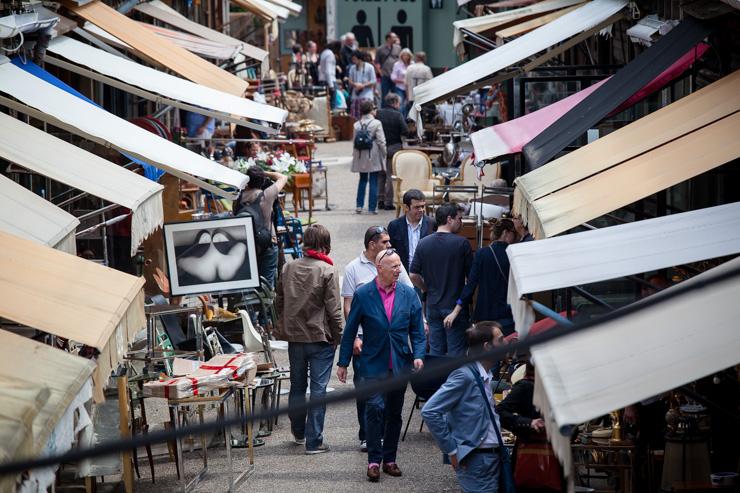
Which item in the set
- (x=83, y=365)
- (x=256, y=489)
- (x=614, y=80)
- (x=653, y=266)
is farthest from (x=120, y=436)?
(x=614, y=80)

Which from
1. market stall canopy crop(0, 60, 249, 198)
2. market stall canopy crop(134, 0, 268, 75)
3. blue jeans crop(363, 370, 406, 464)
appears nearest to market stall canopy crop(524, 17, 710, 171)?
blue jeans crop(363, 370, 406, 464)

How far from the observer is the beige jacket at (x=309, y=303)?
9.60 m

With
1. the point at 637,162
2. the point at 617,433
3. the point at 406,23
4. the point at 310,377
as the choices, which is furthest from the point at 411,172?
the point at 406,23

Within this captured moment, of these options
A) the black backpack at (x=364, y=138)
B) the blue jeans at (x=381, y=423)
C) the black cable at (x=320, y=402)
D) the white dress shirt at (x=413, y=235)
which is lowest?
the blue jeans at (x=381, y=423)

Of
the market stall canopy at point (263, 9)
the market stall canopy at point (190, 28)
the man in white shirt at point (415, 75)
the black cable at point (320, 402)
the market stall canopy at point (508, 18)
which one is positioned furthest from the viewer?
the man in white shirt at point (415, 75)

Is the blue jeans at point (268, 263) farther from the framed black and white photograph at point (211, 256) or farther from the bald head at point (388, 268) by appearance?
the bald head at point (388, 268)

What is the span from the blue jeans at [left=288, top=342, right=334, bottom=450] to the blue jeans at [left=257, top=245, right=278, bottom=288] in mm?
3597

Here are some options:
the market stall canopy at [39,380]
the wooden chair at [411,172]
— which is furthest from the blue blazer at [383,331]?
the wooden chair at [411,172]

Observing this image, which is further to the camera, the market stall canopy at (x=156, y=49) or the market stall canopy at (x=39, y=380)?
the market stall canopy at (x=156, y=49)

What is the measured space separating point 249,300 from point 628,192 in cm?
594

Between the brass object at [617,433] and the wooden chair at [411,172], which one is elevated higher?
the wooden chair at [411,172]

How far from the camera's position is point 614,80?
34.0ft

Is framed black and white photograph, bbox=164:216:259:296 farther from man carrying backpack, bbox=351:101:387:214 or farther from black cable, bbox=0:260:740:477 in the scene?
black cable, bbox=0:260:740:477

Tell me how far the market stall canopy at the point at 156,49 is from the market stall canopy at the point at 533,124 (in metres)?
3.92
